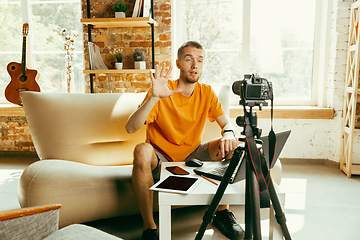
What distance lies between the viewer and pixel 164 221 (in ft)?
3.79

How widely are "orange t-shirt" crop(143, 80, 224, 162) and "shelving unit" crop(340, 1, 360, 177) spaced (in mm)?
1595

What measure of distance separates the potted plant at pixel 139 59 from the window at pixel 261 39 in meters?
0.43

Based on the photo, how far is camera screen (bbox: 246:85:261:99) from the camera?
108cm

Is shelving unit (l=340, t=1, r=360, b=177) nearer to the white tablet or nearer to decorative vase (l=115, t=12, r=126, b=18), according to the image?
the white tablet

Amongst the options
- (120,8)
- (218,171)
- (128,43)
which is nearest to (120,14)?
(120,8)

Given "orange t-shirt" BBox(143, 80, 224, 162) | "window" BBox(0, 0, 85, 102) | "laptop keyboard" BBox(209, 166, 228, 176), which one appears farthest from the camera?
"window" BBox(0, 0, 85, 102)

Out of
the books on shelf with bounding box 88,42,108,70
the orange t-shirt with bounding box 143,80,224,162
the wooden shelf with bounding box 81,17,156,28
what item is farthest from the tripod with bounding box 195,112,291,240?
the books on shelf with bounding box 88,42,108,70

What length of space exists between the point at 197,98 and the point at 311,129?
1.82 metres

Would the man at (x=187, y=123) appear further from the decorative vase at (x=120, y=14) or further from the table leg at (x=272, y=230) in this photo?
the decorative vase at (x=120, y=14)

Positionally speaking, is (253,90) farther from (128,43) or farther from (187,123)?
(128,43)

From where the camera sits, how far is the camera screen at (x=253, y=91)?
1.08 m

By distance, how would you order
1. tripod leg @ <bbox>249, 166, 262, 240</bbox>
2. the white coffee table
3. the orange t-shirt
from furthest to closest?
the orange t-shirt → the white coffee table → tripod leg @ <bbox>249, 166, 262, 240</bbox>

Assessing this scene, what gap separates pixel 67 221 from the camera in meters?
1.56

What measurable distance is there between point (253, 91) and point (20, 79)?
9.67 ft
